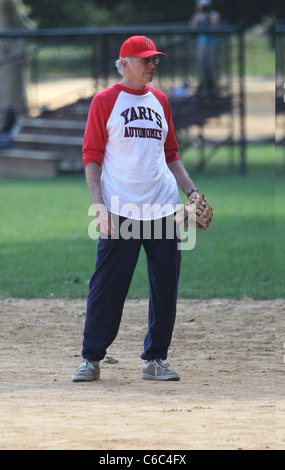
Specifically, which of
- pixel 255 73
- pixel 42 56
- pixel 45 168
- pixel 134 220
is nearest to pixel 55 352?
pixel 134 220

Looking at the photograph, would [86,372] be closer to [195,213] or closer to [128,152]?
[195,213]

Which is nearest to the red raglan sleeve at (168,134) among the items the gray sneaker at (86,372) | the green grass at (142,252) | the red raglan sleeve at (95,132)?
the red raglan sleeve at (95,132)

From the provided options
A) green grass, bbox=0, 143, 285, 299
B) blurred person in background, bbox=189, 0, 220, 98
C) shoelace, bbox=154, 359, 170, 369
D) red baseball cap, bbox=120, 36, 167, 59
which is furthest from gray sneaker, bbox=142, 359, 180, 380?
blurred person in background, bbox=189, 0, 220, 98

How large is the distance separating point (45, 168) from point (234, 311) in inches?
503

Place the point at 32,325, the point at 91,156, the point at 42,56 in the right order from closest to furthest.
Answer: the point at 91,156 → the point at 32,325 → the point at 42,56

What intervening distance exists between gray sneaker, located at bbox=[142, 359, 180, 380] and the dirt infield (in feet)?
0.21

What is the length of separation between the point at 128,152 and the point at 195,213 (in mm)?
564

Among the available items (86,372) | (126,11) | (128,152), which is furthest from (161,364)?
(126,11)

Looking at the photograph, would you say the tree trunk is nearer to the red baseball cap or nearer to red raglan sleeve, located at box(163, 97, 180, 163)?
red raglan sleeve, located at box(163, 97, 180, 163)

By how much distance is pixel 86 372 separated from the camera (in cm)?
548

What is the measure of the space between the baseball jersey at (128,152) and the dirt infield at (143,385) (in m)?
1.15

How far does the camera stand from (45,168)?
20016 millimetres
